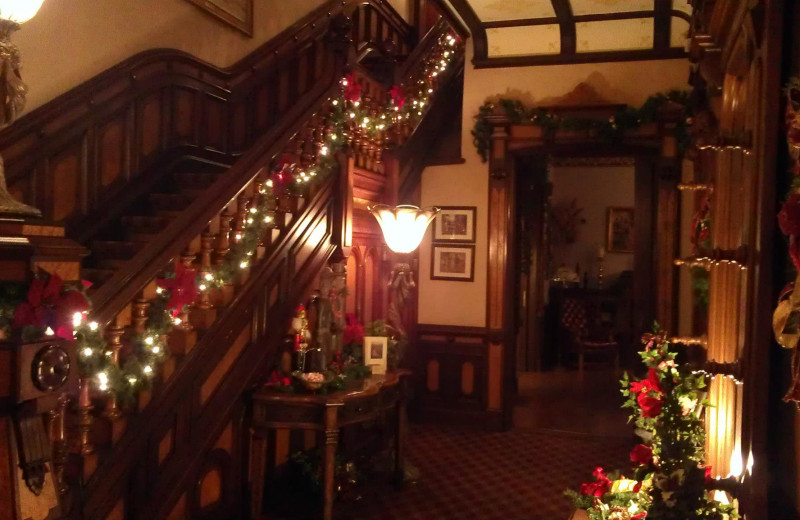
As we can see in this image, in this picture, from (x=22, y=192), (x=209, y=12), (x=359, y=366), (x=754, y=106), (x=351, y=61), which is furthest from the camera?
(x=209, y=12)

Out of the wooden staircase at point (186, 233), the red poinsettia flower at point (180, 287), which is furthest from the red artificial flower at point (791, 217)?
the red poinsettia flower at point (180, 287)

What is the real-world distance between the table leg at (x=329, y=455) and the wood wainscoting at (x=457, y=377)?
9.96 ft

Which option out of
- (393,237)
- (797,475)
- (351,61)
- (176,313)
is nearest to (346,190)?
(393,237)

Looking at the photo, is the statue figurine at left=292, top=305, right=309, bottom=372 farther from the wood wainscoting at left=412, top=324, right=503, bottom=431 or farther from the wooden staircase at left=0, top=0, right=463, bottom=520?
the wood wainscoting at left=412, top=324, right=503, bottom=431

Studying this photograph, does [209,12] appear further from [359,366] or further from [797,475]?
[797,475]

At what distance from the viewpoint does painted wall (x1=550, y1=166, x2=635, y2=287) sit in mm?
12289

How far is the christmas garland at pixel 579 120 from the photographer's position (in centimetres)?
648

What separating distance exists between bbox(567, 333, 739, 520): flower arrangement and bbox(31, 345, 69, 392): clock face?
2.17 m

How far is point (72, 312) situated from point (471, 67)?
222 inches

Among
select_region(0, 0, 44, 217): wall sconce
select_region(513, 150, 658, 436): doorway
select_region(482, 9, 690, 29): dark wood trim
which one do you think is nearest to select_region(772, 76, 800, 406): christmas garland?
select_region(0, 0, 44, 217): wall sconce

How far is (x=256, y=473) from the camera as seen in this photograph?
14.2 ft

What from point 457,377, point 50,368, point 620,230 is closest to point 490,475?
point 457,377

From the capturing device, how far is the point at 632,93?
682 centimetres

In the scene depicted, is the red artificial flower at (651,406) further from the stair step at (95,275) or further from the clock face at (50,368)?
the stair step at (95,275)
